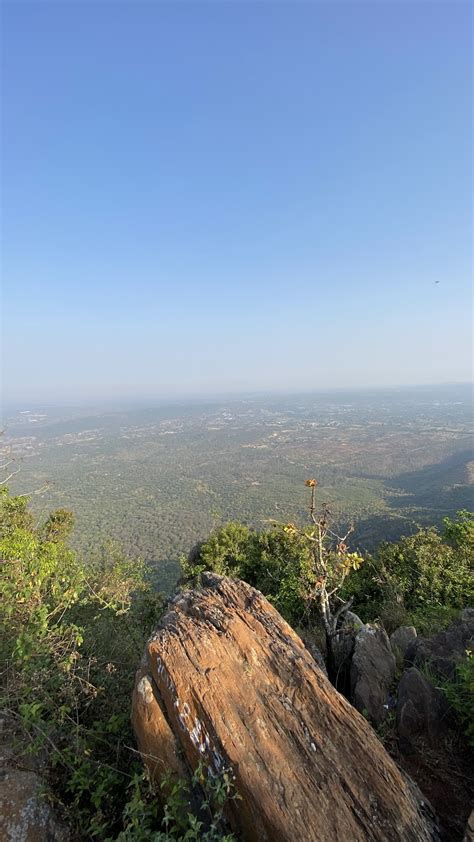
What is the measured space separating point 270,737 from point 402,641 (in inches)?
160

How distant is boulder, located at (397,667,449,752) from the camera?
→ 14.1 ft

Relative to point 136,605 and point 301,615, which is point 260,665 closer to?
point 136,605

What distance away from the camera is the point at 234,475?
97.3 metres

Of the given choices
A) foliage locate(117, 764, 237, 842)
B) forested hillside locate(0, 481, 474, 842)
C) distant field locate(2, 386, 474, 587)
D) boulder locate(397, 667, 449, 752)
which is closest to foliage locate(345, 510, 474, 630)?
forested hillside locate(0, 481, 474, 842)

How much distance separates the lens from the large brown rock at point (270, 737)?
3.01 meters

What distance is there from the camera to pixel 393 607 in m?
10.1

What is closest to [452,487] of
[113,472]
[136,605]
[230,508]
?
[230,508]

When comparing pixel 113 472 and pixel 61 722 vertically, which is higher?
pixel 61 722

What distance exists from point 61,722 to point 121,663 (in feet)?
4.60

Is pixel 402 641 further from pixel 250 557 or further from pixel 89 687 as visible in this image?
pixel 250 557

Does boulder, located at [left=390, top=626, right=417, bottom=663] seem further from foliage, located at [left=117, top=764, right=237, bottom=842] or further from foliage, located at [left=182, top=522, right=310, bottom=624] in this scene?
foliage, located at [left=182, top=522, right=310, bottom=624]

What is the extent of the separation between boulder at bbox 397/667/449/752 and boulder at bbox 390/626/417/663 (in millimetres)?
1259

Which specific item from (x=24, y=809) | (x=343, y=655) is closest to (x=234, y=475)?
(x=343, y=655)

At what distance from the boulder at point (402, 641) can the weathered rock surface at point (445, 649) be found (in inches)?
5.5
